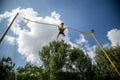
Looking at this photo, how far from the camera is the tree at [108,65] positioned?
2800 centimetres

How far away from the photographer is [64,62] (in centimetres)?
2952

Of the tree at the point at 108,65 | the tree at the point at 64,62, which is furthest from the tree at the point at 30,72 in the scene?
the tree at the point at 108,65

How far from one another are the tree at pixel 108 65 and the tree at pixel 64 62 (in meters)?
1.56

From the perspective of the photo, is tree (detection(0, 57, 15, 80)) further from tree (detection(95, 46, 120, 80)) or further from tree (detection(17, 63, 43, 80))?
tree (detection(95, 46, 120, 80))

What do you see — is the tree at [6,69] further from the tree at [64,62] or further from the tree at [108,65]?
the tree at [108,65]

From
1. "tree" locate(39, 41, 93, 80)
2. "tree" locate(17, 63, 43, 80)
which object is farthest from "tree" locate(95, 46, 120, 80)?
"tree" locate(17, 63, 43, 80)

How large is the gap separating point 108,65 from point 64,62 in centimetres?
685

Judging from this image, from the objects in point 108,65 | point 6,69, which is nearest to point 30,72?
point 6,69

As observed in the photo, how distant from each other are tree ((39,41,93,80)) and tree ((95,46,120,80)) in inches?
61.3

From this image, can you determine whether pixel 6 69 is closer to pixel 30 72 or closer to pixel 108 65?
pixel 30 72

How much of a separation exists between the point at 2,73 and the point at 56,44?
35.2ft

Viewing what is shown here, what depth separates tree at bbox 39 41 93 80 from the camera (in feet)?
91.5

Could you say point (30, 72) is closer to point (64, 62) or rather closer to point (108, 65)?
point (64, 62)

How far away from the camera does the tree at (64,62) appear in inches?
1097
